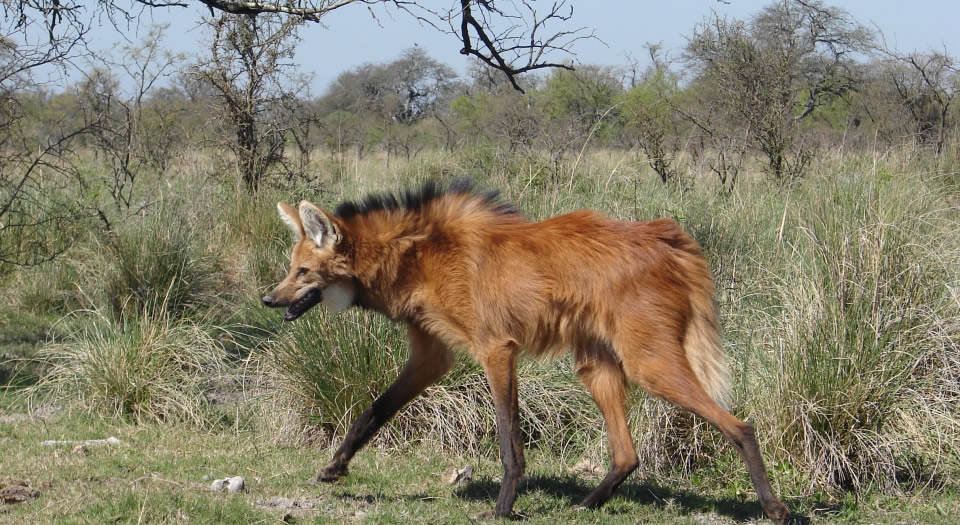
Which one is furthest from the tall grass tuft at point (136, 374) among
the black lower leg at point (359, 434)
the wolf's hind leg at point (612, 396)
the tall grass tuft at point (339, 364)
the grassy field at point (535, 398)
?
the wolf's hind leg at point (612, 396)

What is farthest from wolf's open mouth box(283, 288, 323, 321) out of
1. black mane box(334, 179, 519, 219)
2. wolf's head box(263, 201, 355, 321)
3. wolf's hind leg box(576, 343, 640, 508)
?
wolf's hind leg box(576, 343, 640, 508)

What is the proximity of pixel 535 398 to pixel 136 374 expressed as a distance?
249 cm

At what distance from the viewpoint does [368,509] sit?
13.6 ft

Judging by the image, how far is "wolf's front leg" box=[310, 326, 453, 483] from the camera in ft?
14.7

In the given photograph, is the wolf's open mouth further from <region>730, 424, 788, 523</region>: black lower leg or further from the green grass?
<region>730, 424, 788, 523</region>: black lower leg

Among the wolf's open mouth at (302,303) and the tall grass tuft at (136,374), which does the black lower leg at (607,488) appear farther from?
the tall grass tuft at (136,374)

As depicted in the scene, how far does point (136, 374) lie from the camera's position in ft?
19.2

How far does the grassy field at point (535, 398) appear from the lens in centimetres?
430

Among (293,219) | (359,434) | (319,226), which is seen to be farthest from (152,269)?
(319,226)

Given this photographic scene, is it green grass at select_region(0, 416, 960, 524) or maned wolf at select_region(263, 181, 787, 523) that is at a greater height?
maned wolf at select_region(263, 181, 787, 523)

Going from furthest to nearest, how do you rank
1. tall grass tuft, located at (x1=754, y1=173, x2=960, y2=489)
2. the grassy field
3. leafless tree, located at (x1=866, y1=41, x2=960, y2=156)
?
1. leafless tree, located at (x1=866, y1=41, x2=960, y2=156)
2. tall grass tuft, located at (x1=754, y1=173, x2=960, y2=489)
3. the grassy field

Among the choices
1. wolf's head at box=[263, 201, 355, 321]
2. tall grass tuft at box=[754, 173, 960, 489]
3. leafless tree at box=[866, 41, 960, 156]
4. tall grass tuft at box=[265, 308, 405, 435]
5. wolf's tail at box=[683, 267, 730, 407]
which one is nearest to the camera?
wolf's tail at box=[683, 267, 730, 407]

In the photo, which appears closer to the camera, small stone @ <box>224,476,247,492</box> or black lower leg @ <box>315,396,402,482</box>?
small stone @ <box>224,476,247,492</box>

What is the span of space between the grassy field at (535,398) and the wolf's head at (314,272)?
892mm
